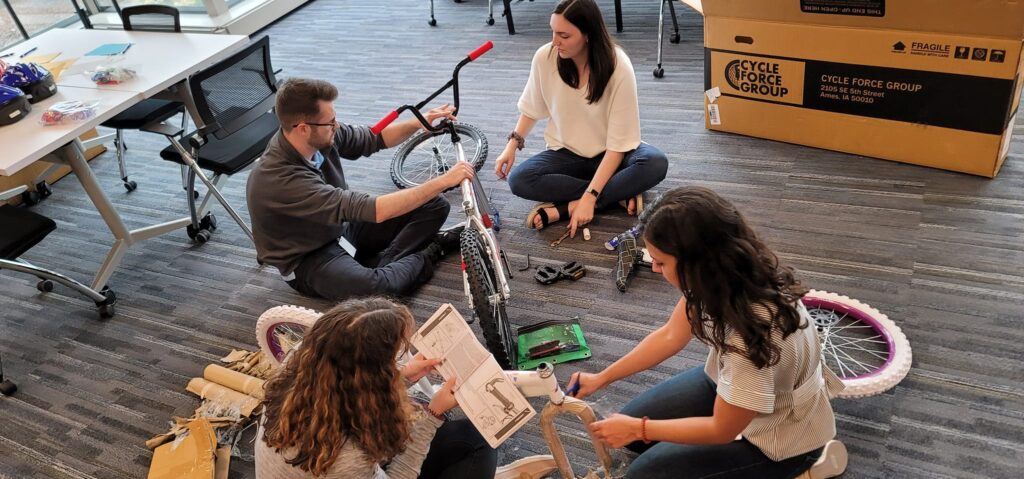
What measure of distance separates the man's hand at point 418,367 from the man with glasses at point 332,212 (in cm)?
76

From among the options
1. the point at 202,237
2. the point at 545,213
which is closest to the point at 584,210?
the point at 545,213

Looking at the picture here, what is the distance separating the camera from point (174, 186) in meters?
3.79

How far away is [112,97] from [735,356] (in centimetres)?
283

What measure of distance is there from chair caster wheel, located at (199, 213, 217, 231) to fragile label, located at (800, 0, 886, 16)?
107 inches

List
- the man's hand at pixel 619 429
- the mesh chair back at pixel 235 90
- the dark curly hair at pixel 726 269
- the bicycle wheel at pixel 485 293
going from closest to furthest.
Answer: the dark curly hair at pixel 726 269 → the man's hand at pixel 619 429 → the bicycle wheel at pixel 485 293 → the mesh chair back at pixel 235 90

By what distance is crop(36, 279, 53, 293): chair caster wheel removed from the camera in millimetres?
3191

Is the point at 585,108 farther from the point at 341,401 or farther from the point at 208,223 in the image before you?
the point at 208,223

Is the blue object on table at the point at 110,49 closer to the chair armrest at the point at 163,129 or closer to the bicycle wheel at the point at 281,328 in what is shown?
the chair armrest at the point at 163,129

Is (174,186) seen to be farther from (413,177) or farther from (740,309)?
(740,309)

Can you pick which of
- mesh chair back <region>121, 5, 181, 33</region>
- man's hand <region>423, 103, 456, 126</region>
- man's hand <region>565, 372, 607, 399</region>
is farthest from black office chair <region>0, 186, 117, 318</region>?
man's hand <region>565, 372, 607, 399</region>

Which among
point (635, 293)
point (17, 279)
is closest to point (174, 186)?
point (17, 279)

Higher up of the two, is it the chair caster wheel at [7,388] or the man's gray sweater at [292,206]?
the man's gray sweater at [292,206]

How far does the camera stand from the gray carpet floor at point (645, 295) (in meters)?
2.01

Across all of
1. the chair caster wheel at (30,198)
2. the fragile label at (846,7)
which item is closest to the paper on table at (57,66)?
the chair caster wheel at (30,198)
